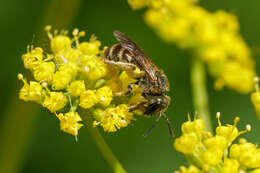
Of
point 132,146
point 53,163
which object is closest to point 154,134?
point 132,146

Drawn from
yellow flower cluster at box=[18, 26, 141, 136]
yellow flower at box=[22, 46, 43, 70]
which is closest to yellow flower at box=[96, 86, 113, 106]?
yellow flower cluster at box=[18, 26, 141, 136]

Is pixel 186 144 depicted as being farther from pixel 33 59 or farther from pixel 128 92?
pixel 33 59

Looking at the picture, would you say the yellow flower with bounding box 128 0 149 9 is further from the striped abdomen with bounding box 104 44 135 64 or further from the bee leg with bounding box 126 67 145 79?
the bee leg with bounding box 126 67 145 79

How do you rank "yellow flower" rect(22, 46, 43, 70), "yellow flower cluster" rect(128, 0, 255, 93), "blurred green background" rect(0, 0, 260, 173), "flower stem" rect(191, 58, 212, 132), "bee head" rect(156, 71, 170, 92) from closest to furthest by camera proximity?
"yellow flower" rect(22, 46, 43, 70) < "bee head" rect(156, 71, 170, 92) < "flower stem" rect(191, 58, 212, 132) < "blurred green background" rect(0, 0, 260, 173) < "yellow flower cluster" rect(128, 0, 255, 93)

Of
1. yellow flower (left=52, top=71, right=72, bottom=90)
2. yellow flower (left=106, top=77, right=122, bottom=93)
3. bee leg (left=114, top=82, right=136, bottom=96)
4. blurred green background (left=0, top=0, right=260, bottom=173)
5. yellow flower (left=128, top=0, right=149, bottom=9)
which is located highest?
yellow flower (left=128, top=0, right=149, bottom=9)

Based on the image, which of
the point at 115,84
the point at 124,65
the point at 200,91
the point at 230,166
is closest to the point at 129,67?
the point at 124,65

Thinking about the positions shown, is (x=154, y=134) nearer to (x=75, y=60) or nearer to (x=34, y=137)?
(x=34, y=137)
